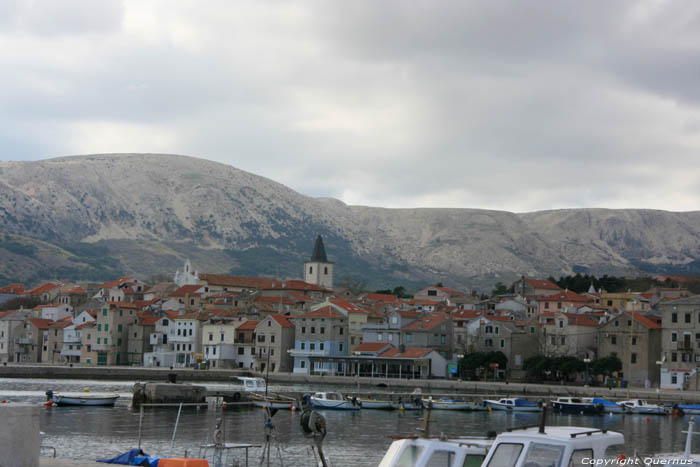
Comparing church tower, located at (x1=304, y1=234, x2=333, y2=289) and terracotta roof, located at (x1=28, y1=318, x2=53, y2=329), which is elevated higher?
church tower, located at (x1=304, y1=234, x2=333, y2=289)

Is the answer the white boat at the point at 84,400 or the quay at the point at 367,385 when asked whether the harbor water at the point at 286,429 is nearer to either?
the white boat at the point at 84,400

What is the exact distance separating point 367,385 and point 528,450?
268 feet

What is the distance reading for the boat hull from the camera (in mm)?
65312

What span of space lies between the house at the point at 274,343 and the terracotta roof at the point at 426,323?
1494 cm

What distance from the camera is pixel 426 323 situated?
4122 inches

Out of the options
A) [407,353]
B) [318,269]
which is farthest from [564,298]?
[318,269]

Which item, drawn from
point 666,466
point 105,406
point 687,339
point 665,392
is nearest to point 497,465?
point 666,466

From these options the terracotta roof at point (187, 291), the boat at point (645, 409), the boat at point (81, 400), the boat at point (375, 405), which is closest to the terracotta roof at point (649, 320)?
the boat at point (645, 409)

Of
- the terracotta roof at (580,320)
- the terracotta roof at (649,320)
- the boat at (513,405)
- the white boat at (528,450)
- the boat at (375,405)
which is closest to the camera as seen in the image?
the white boat at (528,450)

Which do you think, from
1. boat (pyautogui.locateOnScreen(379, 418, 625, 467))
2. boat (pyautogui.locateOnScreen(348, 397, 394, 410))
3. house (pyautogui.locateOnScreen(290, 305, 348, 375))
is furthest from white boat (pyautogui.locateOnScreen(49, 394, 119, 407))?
boat (pyautogui.locateOnScreen(379, 418, 625, 467))

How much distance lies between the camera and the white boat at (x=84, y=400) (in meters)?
65.3

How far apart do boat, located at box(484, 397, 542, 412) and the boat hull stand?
91.2ft

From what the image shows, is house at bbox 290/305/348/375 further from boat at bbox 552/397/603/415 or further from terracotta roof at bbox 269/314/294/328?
boat at bbox 552/397/603/415

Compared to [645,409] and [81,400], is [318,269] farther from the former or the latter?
[81,400]
